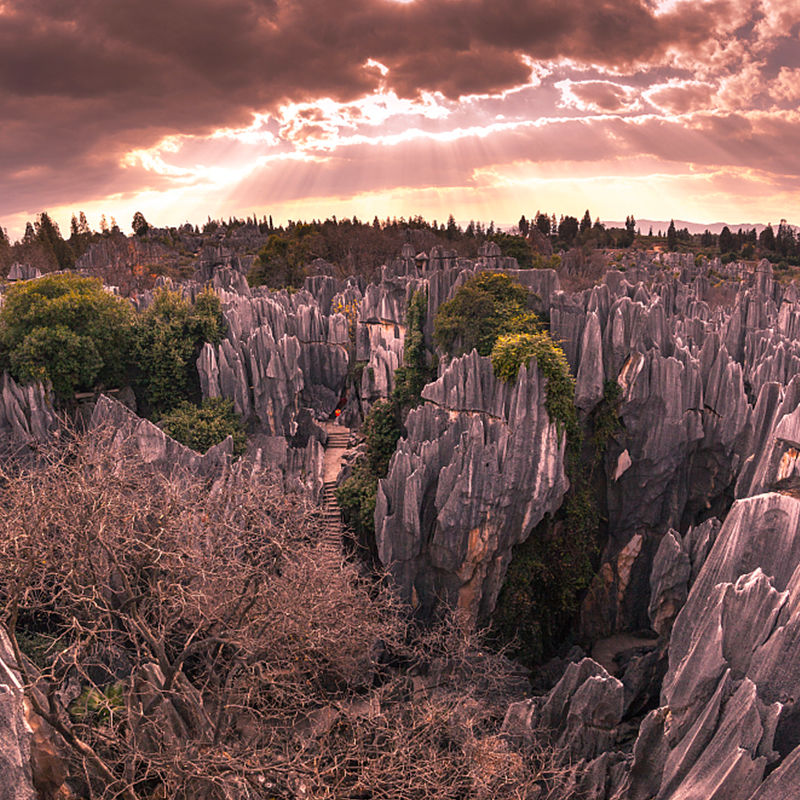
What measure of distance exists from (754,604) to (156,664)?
1291 cm

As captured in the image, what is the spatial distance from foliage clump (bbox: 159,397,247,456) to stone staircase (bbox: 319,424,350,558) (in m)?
4.74

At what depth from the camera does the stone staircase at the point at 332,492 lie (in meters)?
24.0

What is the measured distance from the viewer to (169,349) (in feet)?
90.1

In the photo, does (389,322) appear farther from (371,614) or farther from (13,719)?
(13,719)

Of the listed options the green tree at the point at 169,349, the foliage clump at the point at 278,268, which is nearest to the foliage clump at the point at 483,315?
the green tree at the point at 169,349

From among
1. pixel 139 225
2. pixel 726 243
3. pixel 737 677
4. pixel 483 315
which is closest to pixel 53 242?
pixel 139 225

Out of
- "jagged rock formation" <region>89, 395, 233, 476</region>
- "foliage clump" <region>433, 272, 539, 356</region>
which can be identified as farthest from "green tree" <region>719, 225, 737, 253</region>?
"jagged rock formation" <region>89, 395, 233, 476</region>

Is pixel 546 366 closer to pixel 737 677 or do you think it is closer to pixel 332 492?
pixel 737 677

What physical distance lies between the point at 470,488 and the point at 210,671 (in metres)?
10.7

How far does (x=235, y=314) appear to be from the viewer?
100 feet

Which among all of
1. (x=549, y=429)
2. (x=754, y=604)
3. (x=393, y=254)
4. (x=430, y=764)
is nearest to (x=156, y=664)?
(x=430, y=764)

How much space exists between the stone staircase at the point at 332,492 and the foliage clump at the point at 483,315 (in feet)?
29.8

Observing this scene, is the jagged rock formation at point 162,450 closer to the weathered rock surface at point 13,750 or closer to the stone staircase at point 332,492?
the stone staircase at point 332,492

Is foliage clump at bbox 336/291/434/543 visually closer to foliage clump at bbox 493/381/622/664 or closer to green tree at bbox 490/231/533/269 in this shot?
foliage clump at bbox 493/381/622/664
